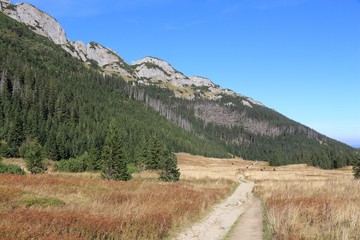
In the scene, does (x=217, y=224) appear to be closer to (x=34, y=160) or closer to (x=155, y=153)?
(x=34, y=160)

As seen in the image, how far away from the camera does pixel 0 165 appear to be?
30.9m

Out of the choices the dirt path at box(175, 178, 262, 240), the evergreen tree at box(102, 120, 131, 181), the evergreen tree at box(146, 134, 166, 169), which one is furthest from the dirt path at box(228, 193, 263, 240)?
the evergreen tree at box(146, 134, 166, 169)

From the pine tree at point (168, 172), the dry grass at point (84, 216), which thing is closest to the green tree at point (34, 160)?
the pine tree at point (168, 172)

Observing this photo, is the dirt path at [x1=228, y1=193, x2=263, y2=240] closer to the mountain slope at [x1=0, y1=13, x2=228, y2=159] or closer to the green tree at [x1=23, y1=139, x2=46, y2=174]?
the green tree at [x1=23, y1=139, x2=46, y2=174]

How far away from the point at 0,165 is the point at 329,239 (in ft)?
102

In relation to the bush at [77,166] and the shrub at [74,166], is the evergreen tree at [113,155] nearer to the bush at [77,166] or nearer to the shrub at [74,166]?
the bush at [77,166]

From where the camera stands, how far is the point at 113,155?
3259cm

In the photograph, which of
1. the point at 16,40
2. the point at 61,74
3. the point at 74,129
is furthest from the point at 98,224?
the point at 16,40

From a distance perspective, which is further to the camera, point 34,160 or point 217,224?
point 34,160

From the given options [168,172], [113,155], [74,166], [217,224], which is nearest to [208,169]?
[74,166]

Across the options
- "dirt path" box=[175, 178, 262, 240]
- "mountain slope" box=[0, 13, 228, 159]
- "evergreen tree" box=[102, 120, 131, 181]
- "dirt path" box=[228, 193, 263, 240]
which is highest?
"mountain slope" box=[0, 13, 228, 159]

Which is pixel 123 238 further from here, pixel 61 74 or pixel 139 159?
pixel 61 74

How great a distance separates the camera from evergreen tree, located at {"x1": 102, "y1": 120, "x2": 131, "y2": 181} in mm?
32062

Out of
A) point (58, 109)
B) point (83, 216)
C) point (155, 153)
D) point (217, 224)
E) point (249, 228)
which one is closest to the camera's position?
point (83, 216)
